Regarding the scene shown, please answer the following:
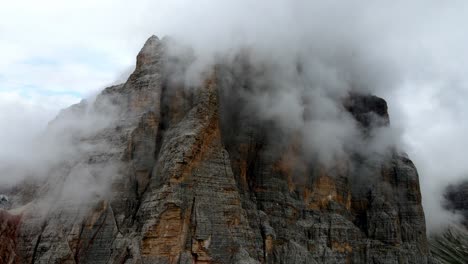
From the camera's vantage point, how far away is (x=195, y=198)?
53.3 metres

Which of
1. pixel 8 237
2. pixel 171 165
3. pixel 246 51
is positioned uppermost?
pixel 246 51

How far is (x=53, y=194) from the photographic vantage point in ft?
184

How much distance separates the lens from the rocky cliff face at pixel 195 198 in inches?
2047

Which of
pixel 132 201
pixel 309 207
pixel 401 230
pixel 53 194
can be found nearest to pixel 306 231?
pixel 309 207

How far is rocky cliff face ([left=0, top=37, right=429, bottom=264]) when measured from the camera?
5200 cm

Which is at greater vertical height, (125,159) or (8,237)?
(125,159)

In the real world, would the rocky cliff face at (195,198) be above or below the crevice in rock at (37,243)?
above

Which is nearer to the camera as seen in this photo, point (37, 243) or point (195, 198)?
point (37, 243)

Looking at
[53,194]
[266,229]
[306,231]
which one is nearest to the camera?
[53,194]

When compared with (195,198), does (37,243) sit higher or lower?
lower

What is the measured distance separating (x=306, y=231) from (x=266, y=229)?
7.79 m

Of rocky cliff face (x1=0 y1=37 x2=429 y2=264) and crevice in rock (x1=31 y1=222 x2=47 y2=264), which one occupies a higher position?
rocky cliff face (x1=0 y1=37 x2=429 y2=264)

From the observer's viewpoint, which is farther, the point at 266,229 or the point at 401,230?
the point at 401,230

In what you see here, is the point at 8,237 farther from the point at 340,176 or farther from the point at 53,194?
the point at 340,176
